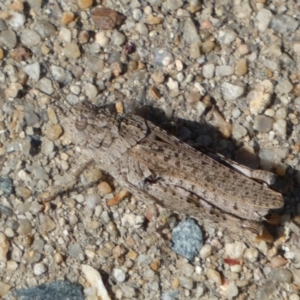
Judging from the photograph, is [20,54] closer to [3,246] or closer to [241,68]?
[3,246]

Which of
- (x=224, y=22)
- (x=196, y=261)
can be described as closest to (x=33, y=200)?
(x=196, y=261)

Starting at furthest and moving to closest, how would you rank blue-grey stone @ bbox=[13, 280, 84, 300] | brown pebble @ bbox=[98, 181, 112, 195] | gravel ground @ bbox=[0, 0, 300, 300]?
1. brown pebble @ bbox=[98, 181, 112, 195]
2. gravel ground @ bbox=[0, 0, 300, 300]
3. blue-grey stone @ bbox=[13, 280, 84, 300]

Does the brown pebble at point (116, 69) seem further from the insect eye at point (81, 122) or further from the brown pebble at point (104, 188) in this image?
the brown pebble at point (104, 188)

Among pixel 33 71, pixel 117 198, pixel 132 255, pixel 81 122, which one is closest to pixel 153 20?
pixel 33 71

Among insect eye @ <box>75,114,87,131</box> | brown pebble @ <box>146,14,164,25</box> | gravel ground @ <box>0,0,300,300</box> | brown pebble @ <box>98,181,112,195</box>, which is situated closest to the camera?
insect eye @ <box>75,114,87,131</box>

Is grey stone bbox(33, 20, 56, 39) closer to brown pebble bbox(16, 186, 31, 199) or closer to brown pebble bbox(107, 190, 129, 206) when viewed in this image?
brown pebble bbox(16, 186, 31, 199)

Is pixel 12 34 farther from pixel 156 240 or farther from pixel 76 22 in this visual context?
pixel 156 240

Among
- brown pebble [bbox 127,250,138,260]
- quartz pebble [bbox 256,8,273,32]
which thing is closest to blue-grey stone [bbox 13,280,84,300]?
brown pebble [bbox 127,250,138,260]

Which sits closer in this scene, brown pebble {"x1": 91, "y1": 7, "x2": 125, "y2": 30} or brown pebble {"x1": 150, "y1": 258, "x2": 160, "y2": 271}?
brown pebble {"x1": 150, "y1": 258, "x2": 160, "y2": 271}
